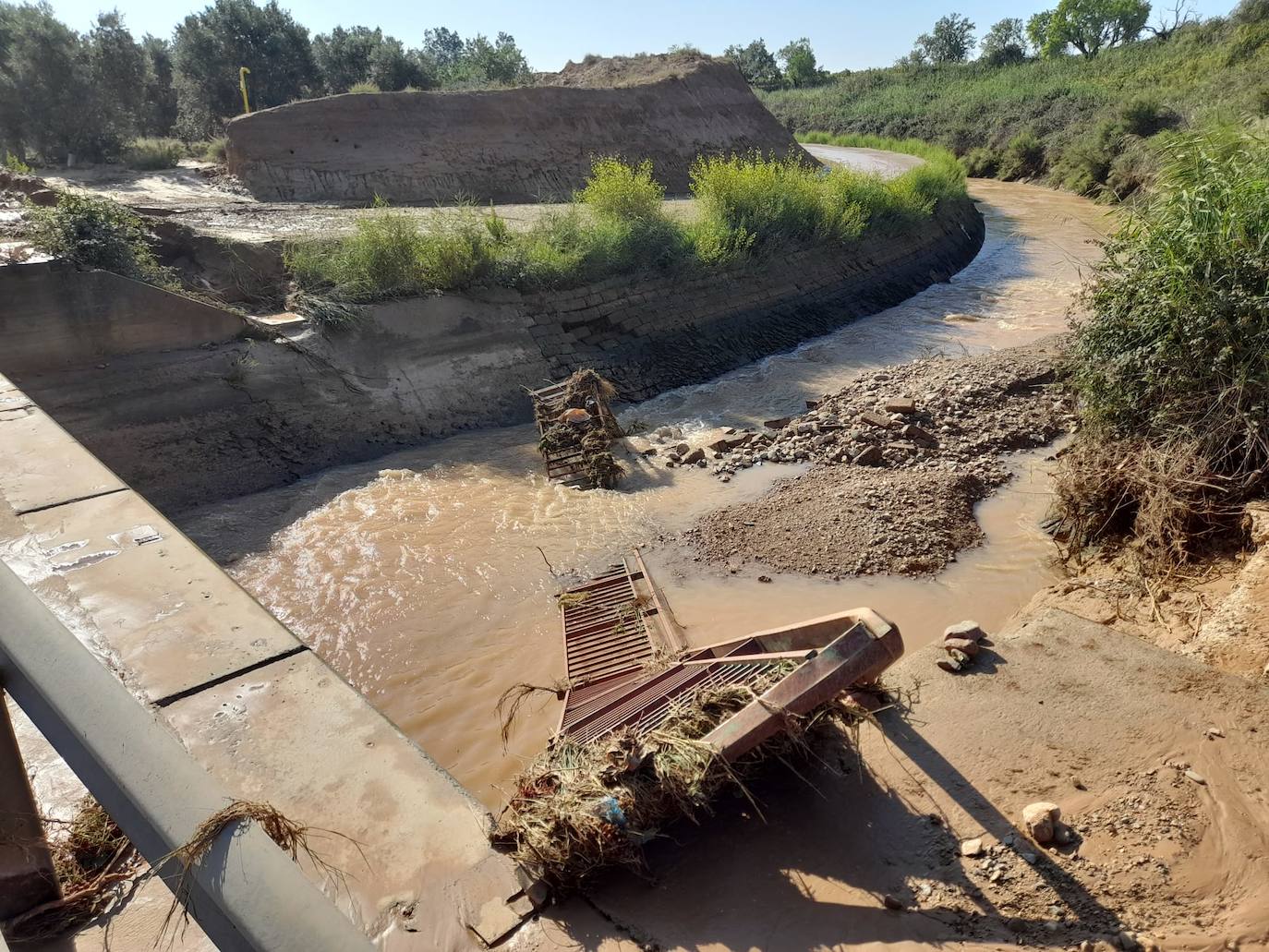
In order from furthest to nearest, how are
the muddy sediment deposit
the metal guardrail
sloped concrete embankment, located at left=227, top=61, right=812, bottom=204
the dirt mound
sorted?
1. the dirt mound
2. sloped concrete embankment, located at left=227, top=61, right=812, bottom=204
3. the muddy sediment deposit
4. the metal guardrail

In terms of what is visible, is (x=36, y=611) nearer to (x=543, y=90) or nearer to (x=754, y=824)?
(x=754, y=824)

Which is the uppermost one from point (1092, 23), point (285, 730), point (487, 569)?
point (1092, 23)

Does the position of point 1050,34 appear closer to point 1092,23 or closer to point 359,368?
point 1092,23

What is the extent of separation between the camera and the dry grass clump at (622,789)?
2.86 m

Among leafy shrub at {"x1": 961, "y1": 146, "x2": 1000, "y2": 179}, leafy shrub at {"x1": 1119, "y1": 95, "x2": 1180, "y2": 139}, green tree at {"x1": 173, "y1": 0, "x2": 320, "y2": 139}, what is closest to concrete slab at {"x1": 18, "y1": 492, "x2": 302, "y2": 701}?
green tree at {"x1": 173, "y1": 0, "x2": 320, "y2": 139}

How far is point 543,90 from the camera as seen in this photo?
2086cm

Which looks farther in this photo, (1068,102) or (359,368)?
(1068,102)

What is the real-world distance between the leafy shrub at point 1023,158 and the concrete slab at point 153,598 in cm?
3224

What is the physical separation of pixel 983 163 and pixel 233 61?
89.9ft

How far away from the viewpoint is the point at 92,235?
781cm

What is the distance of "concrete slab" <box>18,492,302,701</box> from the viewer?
2912 millimetres

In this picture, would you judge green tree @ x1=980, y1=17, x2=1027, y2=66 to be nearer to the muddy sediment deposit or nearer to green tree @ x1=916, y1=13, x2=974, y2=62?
green tree @ x1=916, y1=13, x2=974, y2=62

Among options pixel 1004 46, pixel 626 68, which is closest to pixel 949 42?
pixel 1004 46

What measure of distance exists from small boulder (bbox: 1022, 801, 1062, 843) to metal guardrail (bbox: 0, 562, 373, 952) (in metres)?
2.90
